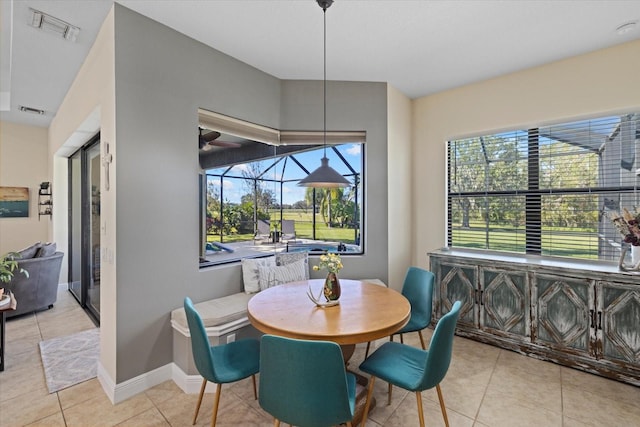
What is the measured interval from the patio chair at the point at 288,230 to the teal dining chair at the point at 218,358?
1573mm

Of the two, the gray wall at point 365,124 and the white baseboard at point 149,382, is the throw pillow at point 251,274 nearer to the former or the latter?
the white baseboard at point 149,382

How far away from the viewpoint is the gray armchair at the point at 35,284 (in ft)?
12.5

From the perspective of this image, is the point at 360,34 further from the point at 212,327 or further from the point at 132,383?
the point at 132,383

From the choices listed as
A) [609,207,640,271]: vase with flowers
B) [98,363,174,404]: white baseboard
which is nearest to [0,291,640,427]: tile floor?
[98,363,174,404]: white baseboard

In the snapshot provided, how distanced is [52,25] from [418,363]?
3812 millimetres

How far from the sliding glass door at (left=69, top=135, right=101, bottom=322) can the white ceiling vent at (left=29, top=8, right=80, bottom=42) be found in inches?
51.4

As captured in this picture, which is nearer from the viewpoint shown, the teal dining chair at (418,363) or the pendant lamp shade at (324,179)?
the teal dining chair at (418,363)

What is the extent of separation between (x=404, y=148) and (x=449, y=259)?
60.8 inches

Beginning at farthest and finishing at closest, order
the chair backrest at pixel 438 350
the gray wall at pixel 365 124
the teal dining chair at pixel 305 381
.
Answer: the gray wall at pixel 365 124 < the chair backrest at pixel 438 350 < the teal dining chair at pixel 305 381

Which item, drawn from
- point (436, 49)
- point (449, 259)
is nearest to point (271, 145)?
point (436, 49)

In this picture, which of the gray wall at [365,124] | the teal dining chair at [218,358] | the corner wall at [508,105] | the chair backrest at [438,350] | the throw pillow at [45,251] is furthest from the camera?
the throw pillow at [45,251]

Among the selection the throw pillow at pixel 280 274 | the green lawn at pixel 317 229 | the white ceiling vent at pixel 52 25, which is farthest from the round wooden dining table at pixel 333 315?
the white ceiling vent at pixel 52 25

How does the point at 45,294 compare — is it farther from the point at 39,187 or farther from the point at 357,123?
the point at 357,123

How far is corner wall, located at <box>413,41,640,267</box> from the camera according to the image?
2.78 m
